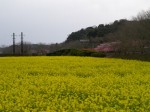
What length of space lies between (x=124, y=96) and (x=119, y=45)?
1890 inches

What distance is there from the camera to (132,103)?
1156 cm

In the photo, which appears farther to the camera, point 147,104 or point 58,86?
point 58,86

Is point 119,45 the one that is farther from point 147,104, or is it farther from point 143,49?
point 147,104

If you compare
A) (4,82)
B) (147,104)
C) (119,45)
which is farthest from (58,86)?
(119,45)

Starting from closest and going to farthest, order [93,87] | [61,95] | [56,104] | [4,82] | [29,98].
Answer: [56,104] → [29,98] → [61,95] → [93,87] → [4,82]

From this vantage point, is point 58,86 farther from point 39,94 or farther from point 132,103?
point 132,103

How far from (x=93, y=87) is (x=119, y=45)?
152ft

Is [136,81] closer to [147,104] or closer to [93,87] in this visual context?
[93,87]

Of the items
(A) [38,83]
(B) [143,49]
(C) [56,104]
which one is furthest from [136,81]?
(B) [143,49]

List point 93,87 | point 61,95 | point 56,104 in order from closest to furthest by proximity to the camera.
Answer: point 56,104, point 61,95, point 93,87

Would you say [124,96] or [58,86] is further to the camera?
[58,86]

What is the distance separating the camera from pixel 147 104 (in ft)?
37.8

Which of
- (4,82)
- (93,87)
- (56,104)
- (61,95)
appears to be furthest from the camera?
(4,82)

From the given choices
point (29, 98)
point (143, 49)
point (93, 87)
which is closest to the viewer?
point (29, 98)
